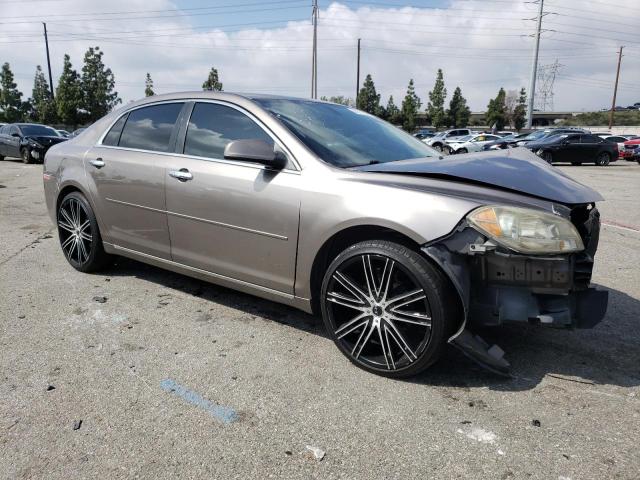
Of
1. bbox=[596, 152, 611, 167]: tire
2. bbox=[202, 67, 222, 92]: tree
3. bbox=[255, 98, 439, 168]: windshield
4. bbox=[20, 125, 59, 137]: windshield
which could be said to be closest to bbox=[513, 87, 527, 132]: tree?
bbox=[202, 67, 222, 92]: tree

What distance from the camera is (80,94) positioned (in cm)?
4800

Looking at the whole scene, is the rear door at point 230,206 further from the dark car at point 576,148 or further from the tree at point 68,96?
the tree at point 68,96

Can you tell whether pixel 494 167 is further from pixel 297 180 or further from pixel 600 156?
pixel 600 156

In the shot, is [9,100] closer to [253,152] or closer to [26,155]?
[26,155]

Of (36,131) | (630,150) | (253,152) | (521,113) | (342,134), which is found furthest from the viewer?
(521,113)

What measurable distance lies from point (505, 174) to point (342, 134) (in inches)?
48.2

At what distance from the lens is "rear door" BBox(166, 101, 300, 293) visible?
10.8ft

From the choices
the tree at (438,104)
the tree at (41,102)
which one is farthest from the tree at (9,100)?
the tree at (438,104)

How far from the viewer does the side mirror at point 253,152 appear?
10.5 feet

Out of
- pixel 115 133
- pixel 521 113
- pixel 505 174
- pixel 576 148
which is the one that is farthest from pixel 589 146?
pixel 521 113

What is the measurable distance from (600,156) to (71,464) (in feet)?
89.9

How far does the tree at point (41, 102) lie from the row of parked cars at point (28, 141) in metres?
33.1

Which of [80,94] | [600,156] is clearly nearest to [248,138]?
[600,156]

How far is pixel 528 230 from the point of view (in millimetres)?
2611
